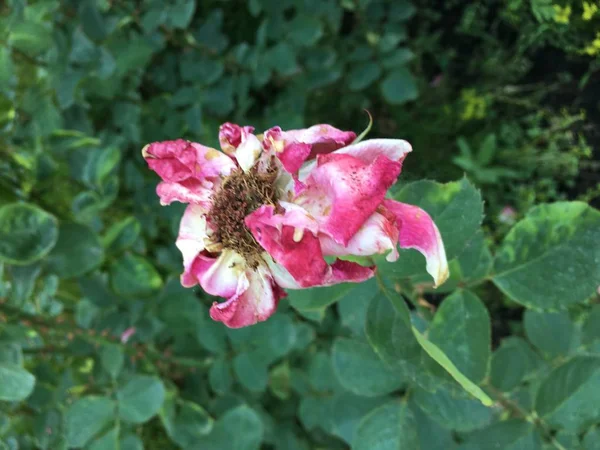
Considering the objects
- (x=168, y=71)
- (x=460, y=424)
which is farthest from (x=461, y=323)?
(x=168, y=71)

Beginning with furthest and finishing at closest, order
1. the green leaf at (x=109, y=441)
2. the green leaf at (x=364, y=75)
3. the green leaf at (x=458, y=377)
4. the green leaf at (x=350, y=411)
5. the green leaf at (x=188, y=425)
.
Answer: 1. the green leaf at (x=364, y=75)
2. the green leaf at (x=188, y=425)
3. the green leaf at (x=109, y=441)
4. the green leaf at (x=350, y=411)
5. the green leaf at (x=458, y=377)

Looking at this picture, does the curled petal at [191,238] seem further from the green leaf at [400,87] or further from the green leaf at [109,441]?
the green leaf at [400,87]

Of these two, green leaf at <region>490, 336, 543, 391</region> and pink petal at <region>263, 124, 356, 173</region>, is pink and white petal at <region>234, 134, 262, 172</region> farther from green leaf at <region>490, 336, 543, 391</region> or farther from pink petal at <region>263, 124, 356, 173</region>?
green leaf at <region>490, 336, 543, 391</region>

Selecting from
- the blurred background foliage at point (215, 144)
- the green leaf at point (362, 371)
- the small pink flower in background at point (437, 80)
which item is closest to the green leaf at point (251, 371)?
the blurred background foliage at point (215, 144)

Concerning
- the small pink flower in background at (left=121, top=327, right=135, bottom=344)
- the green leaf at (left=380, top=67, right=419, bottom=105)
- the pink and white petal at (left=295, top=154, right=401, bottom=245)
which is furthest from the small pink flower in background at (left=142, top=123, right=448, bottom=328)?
the green leaf at (left=380, top=67, right=419, bottom=105)

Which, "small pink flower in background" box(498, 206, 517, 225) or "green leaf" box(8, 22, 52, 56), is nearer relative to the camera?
"green leaf" box(8, 22, 52, 56)

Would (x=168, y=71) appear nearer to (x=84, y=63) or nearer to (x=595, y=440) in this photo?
(x=84, y=63)
